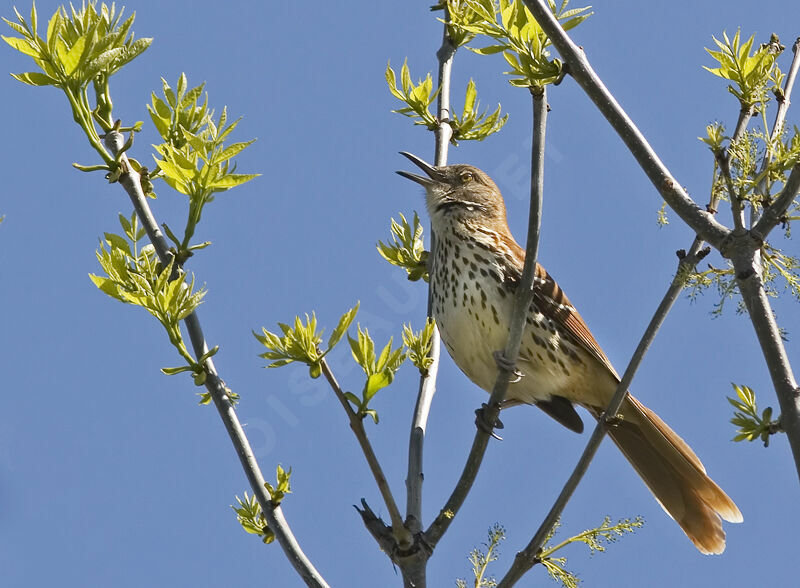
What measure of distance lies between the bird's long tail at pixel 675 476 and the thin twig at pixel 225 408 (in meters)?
2.10

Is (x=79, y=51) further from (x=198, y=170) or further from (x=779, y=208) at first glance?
(x=779, y=208)

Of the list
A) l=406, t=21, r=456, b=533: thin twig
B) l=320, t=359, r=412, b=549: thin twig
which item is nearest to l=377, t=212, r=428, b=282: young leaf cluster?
l=406, t=21, r=456, b=533: thin twig

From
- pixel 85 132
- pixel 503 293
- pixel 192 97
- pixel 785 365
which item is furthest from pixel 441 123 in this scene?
pixel 785 365

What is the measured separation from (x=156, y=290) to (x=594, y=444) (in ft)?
4.21

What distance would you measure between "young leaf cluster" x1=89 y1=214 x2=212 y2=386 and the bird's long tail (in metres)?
2.44

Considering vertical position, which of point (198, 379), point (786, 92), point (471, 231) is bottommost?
point (198, 379)

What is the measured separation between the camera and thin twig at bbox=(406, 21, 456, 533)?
2900mm

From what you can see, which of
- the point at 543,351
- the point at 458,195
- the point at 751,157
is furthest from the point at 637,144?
the point at 458,195

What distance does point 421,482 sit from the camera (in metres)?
2.98

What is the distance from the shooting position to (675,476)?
4.40 m

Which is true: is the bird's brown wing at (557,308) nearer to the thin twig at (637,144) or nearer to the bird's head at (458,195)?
the bird's head at (458,195)

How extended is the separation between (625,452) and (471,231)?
1.22 m

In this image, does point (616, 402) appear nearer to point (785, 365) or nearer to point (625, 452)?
point (785, 365)

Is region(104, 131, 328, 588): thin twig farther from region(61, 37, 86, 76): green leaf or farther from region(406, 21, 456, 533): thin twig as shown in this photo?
region(406, 21, 456, 533): thin twig
